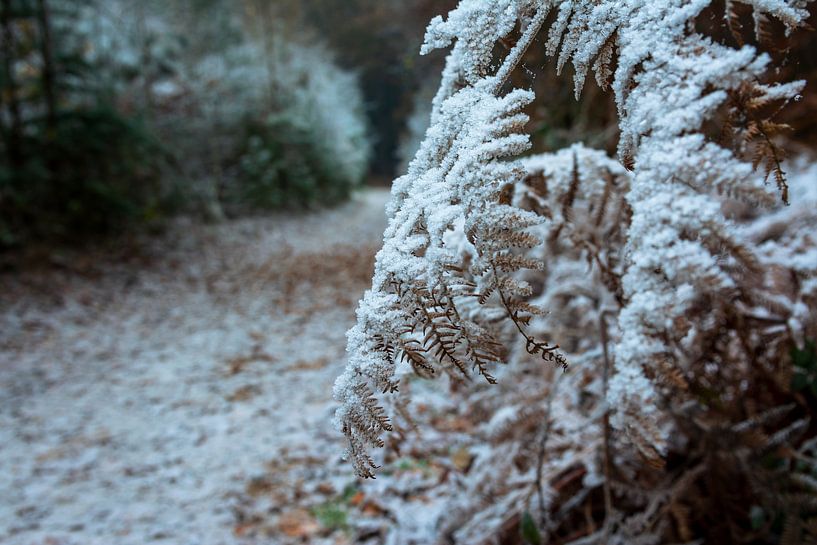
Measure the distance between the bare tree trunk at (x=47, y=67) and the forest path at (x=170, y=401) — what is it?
6.58 feet

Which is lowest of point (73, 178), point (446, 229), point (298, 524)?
point (446, 229)

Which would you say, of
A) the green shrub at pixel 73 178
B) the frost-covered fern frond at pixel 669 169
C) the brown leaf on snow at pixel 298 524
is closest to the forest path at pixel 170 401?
the brown leaf on snow at pixel 298 524

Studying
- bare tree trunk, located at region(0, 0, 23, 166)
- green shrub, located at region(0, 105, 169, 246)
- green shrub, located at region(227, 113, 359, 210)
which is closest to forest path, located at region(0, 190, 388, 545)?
green shrub, located at region(0, 105, 169, 246)

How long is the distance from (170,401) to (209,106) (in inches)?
460

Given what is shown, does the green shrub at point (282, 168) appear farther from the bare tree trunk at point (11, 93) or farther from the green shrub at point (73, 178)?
the bare tree trunk at point (11, 93)

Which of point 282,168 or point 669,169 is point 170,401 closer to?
point 669,169

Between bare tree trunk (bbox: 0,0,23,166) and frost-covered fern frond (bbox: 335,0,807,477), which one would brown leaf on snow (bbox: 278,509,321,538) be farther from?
bare tree trunk (bbox: 0,0,23,166)

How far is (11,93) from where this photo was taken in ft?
24.8

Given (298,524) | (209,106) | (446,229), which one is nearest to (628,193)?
(446,229)

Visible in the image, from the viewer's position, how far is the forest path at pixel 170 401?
286 cm

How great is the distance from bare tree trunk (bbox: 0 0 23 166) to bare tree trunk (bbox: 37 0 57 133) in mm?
337

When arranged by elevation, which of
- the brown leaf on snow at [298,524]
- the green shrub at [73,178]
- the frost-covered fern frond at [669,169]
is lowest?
the frost-covered fern frond at [669,169]

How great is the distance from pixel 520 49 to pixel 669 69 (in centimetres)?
20

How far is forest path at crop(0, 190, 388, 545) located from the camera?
2861mm
